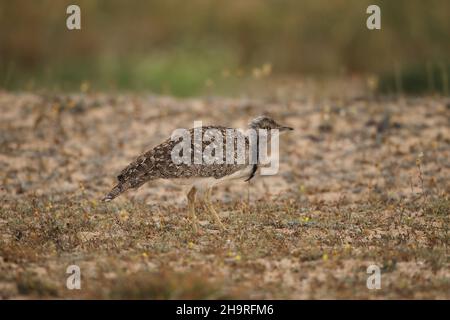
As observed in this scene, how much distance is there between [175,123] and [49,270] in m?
7.19

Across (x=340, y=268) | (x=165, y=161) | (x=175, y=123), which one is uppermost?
(x=175, y=123)

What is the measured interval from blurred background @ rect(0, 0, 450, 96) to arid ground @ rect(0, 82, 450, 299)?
5.38ft

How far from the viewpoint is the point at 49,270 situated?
292 inches

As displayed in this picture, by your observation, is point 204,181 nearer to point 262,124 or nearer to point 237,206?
point 262,124

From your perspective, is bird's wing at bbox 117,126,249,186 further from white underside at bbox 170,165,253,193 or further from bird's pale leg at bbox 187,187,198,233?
bird's pale leg at bbox 187,187,198,233

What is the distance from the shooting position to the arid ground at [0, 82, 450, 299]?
7.18m

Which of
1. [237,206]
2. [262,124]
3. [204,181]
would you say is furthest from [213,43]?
[204,181]

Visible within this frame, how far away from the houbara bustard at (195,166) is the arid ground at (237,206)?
56 cm

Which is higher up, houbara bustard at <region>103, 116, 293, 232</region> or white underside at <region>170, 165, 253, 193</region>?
houbara bustard at <region>103, 116, 293, 232</region>

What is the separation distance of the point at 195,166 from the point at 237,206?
70.1 inches

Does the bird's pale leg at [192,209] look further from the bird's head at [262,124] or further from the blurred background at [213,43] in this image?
the blurred background at [213,43]

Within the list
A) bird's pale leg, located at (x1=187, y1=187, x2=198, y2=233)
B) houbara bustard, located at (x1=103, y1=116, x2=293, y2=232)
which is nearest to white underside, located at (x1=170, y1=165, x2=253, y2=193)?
houbara bustard, located at (x1=103, y1=116, x2=293, y2=232)

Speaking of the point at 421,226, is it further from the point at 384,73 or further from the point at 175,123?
the point at 384,73

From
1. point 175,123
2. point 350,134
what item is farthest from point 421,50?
point 175,123
